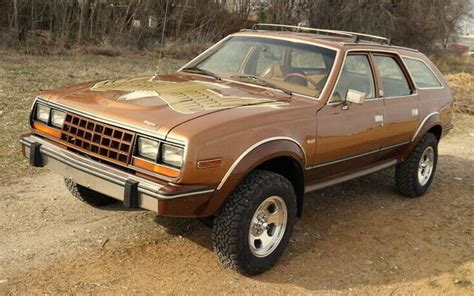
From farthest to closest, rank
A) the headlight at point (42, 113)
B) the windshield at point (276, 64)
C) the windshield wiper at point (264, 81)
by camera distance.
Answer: the windshield at point (276, 64) < the windshield wiper at point (264, 81) < the headlight at point (42, 113)

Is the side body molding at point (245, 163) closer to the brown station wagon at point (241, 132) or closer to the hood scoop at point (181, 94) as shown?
the brown station wagon at point (241, 132)

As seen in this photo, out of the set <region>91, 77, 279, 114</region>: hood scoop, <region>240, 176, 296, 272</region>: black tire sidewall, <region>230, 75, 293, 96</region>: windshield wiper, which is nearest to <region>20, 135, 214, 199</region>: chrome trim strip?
<region>240, 176, 296, 272</region>: black tire sidewall

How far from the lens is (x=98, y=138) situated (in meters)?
3.77

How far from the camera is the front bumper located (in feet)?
11.2

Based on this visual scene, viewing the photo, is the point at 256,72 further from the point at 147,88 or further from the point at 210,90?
the point at 147,88

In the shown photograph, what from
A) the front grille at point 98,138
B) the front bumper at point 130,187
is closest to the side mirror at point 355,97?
the front bumper at point 130,187

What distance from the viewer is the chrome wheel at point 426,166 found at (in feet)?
20.8

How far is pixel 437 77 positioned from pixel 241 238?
12.7 feet

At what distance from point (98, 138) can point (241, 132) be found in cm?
100

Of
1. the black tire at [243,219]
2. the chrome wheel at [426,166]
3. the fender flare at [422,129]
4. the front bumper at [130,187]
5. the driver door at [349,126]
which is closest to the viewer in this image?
the front bumper at [130,187]

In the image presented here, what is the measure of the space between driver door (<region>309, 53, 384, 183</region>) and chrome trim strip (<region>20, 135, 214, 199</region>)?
4.34 feet

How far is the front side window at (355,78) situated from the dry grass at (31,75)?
11.4 ft

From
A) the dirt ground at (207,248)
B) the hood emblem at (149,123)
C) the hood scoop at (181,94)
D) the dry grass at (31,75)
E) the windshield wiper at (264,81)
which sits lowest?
the dry grass at (31,75)

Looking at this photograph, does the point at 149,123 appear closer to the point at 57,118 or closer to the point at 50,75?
the point at 57,118
